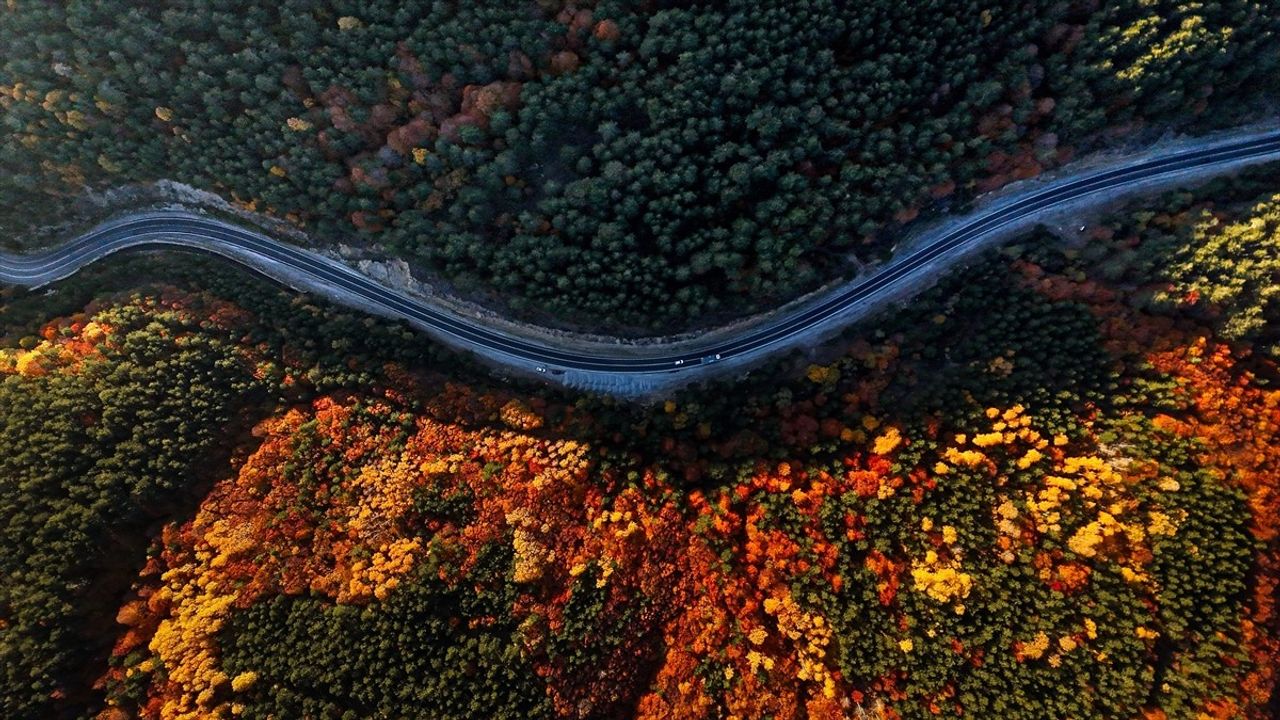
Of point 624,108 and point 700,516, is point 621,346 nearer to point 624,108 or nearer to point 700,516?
point 700,516

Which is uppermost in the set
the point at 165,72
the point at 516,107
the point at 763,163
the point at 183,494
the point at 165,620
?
the point at 165,72

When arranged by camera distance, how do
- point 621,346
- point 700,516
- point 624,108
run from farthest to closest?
point 621,346, point 700,516, point 624,108

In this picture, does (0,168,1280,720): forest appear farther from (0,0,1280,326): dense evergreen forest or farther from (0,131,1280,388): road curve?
(0,0,1280,326): dense evergreen forest

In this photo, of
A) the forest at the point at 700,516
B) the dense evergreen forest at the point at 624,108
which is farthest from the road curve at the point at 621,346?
the dense evergreen forest at the point at 624,108

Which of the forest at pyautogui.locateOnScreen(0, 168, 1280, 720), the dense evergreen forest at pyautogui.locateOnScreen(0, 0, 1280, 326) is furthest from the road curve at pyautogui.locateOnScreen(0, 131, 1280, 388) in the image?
the dense evergreen forest at pyautogui.locateOnScreen(0, 0, 1280, 326)

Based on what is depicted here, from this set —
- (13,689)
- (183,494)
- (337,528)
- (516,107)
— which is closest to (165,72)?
(516,107)

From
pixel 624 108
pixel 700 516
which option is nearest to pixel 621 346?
pixel 700 516

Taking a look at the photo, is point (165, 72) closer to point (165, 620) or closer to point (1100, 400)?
point (165, 620)
